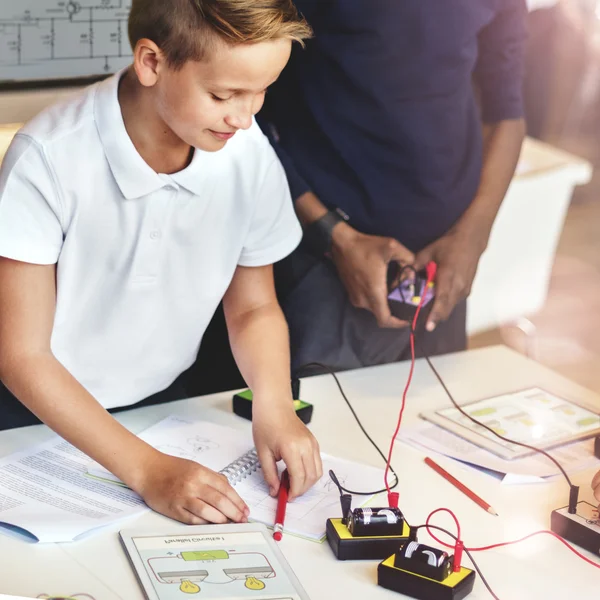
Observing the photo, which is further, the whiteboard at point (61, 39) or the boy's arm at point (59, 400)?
the whiteboard at point (61, 39)

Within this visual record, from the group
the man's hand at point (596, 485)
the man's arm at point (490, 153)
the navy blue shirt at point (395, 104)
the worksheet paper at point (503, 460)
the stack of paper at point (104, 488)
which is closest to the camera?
the stack of paper at point (104, 488)

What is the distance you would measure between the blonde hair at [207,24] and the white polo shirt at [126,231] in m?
0.15

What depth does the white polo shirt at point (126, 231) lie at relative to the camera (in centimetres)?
129

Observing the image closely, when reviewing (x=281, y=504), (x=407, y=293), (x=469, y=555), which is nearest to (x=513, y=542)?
(x=469, y=555)

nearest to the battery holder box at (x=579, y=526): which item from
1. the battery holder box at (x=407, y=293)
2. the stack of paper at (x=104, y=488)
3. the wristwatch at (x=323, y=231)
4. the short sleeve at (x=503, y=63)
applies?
the stack of paper at (x=104, y=488)

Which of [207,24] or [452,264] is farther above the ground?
[207,24]

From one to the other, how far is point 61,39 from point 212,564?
1035 mm

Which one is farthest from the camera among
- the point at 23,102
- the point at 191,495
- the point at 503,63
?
the point at 503,63

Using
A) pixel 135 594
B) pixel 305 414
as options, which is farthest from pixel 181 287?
pixel 135 594

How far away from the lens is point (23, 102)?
1667 mm

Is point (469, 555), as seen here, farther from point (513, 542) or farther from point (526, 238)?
point (526, 238)

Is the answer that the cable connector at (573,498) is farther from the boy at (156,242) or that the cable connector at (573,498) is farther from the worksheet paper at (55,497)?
the worksheet paper at (55,497)

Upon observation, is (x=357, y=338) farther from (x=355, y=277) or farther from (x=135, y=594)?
(x=135, y=594)

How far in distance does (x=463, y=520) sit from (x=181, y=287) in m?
0.58
